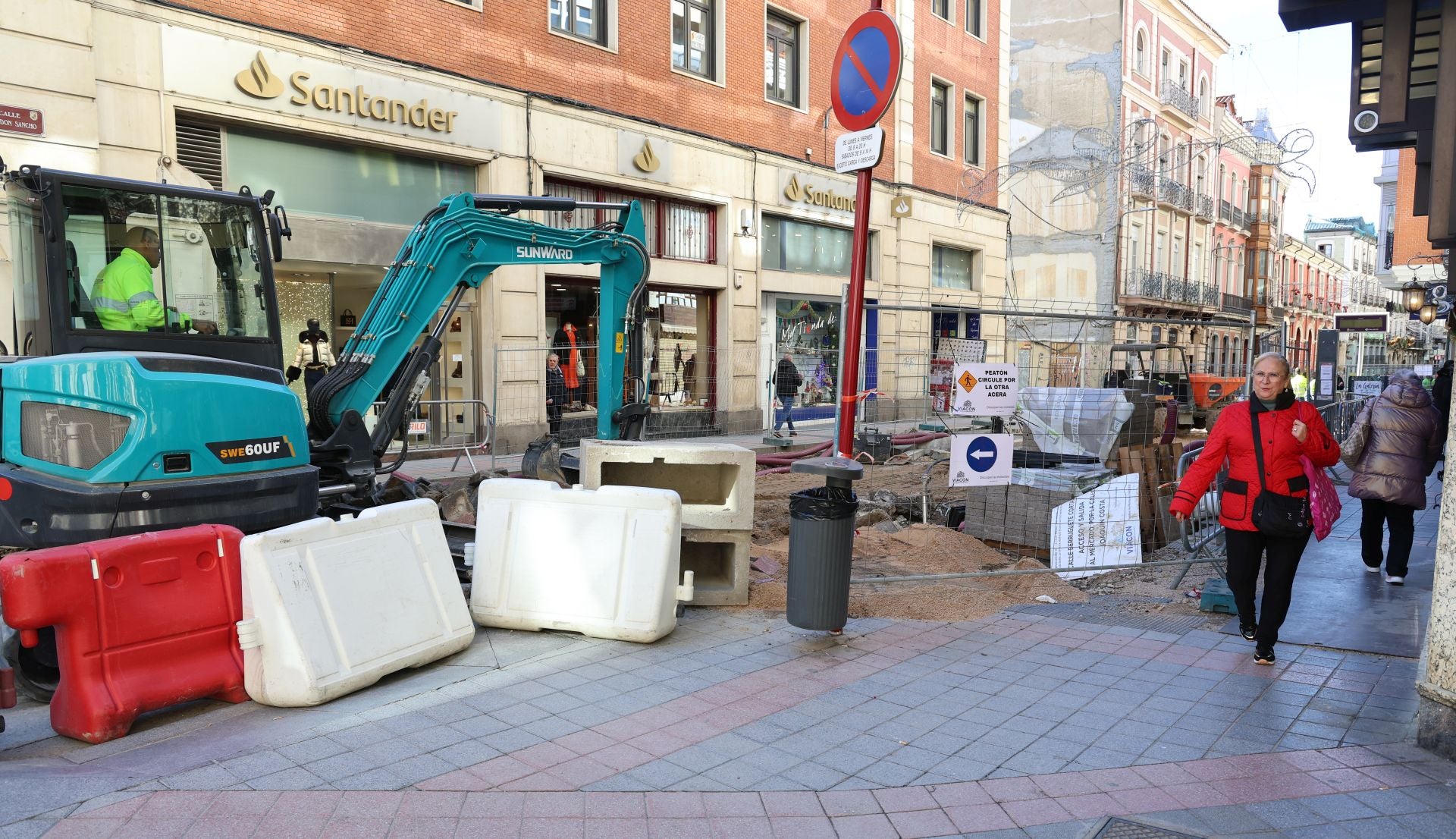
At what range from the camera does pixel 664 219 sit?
18.3 m

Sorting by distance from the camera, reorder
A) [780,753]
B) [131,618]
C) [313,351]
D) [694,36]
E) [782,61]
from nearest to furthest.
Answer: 1. [780,753]
2. [131,618]
3. [313,351]
4. [694,36]
5. [782,61]

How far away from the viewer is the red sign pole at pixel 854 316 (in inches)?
243

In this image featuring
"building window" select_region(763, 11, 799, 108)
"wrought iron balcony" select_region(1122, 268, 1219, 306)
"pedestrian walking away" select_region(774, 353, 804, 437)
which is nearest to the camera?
"pedestrian walking away" select_region(774, 353, 804, 437)

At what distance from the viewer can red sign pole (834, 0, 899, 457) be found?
6.16m

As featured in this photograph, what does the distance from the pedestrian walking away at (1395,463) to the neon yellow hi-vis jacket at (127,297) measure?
28.6 feet

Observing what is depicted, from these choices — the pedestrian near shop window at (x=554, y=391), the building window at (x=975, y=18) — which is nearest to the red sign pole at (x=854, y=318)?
the pedestrian near shop window at (x=554, y=391)

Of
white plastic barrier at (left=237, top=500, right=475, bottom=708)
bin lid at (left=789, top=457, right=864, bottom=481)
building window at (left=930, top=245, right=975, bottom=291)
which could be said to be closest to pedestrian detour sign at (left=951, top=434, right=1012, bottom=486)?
bin lid at (left=789, top=457, right=864, bottom=481)

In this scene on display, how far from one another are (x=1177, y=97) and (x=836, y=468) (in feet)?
136

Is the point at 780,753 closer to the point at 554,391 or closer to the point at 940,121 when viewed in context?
the point at 554,391

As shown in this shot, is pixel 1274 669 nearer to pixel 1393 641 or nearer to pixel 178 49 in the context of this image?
pixel 1393 641

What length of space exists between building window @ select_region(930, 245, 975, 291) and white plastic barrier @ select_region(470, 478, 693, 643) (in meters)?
20.6

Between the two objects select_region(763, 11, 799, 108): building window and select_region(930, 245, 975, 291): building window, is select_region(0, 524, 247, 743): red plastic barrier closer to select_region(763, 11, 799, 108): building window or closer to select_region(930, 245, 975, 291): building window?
select_region(763, 11, 799, 108): building window

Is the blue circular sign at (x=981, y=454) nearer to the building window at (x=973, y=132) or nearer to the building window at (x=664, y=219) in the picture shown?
the building window at (x=664, y=219)

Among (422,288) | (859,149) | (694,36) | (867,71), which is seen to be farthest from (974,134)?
(859,149)
